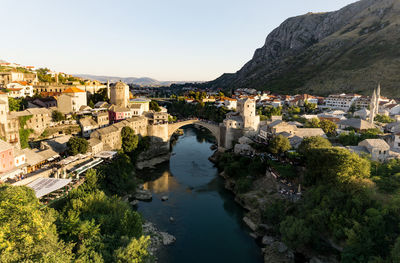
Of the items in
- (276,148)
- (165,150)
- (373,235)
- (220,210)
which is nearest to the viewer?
(373,235)

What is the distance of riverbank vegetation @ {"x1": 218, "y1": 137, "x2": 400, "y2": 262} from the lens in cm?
1296

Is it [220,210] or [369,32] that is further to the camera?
[369,32]

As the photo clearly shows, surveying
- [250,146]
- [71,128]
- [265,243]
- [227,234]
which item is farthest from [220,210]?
[71,128]

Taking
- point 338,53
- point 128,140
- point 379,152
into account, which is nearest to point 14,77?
point 128,140

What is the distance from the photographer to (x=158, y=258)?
15.6 m

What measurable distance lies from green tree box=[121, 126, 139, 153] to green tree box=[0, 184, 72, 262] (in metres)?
19.1

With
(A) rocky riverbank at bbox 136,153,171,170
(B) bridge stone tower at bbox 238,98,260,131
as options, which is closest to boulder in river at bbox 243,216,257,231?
(B) bridge stone tower at bbox 238,98,260,131

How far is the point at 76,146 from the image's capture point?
78.8ft

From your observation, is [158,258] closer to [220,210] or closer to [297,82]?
[220,210]

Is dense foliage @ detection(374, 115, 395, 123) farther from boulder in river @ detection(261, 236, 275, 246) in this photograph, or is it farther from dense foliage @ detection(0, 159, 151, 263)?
dense foliage @ detection(0, 159, 151, 263)

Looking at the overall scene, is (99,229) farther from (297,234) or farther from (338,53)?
(338,53)

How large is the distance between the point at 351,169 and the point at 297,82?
69.0 m

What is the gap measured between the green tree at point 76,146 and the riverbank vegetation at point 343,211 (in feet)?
56.4

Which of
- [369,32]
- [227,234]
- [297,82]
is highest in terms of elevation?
[369,32]
